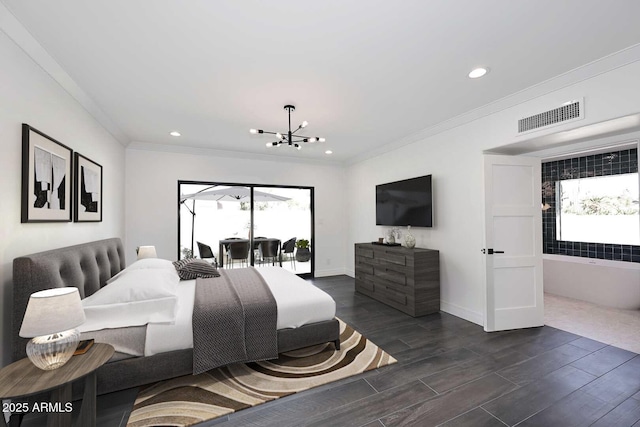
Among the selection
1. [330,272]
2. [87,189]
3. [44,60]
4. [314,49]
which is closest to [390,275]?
[330,272]

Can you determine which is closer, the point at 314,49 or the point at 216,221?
the point at 314,49

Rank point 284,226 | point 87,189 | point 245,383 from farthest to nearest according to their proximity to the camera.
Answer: point 284,226 → point 87,189 → point 245,383

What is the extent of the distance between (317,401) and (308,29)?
2718 mm

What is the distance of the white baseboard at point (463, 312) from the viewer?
135 inches

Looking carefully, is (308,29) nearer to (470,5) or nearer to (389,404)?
(470,5)

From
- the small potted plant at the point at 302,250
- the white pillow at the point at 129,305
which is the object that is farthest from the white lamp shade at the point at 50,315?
the small potted plant at the point at 302,250

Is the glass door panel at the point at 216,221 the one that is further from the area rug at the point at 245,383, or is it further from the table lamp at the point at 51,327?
the table lamp at the point at 51,327

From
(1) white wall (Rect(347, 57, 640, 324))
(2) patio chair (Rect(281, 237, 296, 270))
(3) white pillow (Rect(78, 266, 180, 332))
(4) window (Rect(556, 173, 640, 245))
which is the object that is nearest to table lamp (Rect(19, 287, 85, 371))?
(3) white pillow (Rect(78, 266, 180, 332))

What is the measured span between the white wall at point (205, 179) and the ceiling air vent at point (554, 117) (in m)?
3.89

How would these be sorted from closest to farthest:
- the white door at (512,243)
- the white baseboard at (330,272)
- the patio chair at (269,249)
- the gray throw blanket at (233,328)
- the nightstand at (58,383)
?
1. the nightstand at (58,383)
2. the gray throw blanket at (233,328)
3. the white door at (512,243)
4. the patio chair at (269,249)
5. the white baseboard at (330,272)

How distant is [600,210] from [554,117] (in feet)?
12.0

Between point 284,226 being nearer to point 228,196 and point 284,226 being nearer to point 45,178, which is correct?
point 228,196

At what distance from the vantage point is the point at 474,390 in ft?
6.98

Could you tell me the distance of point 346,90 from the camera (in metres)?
2.86
